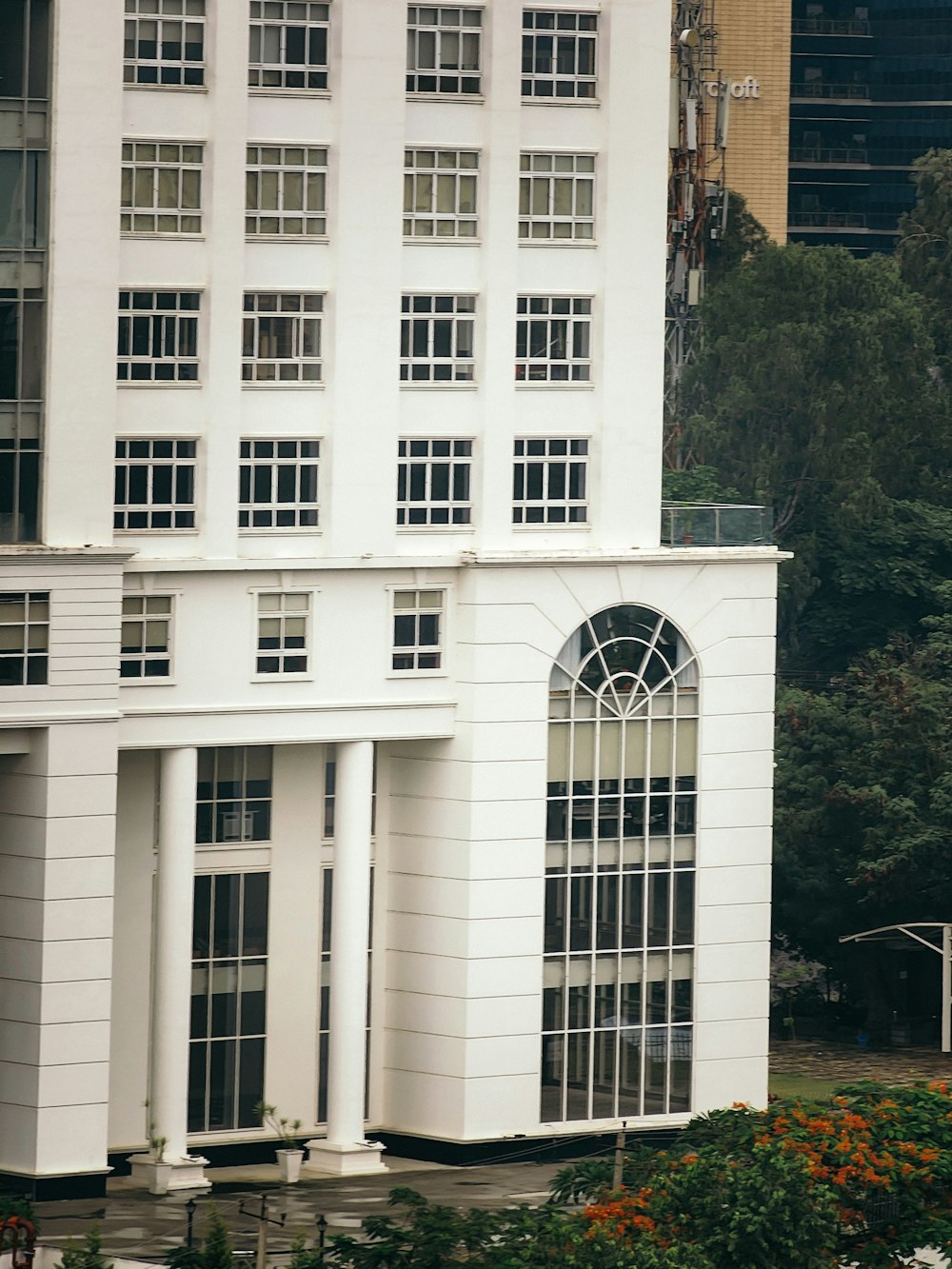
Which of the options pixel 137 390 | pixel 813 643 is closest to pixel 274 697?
pixel 137 390

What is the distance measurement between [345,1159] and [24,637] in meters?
11.0

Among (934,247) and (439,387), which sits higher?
(934,247)

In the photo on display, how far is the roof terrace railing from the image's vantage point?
64000 millimetres

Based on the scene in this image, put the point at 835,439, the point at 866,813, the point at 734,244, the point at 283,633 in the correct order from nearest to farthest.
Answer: the point at 283,633
the point at 866,813
the point at 835,439
the point at 734,244

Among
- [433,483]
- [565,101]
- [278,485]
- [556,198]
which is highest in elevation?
[565,101]

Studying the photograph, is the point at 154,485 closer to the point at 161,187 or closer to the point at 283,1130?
the point at 161,187

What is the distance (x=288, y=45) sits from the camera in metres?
60.5

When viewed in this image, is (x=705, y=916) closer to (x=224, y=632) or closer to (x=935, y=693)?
(x=224, y=632)

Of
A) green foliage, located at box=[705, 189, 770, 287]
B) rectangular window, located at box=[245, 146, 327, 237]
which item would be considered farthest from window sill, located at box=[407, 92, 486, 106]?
green foliage, located at box=[705, 189, 770, 287]

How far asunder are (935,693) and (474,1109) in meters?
24.3

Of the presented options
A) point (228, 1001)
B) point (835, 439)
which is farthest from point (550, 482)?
point (835, 439)

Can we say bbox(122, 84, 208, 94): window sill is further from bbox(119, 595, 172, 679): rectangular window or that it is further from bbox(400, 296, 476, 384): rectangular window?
bbox(119, 595, 172, 679): rectangular window

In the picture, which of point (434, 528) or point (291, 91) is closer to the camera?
point (291, 91)

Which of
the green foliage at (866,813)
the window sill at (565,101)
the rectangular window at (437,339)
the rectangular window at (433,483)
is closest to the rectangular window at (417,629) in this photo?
the rectangular window at (433,483)
